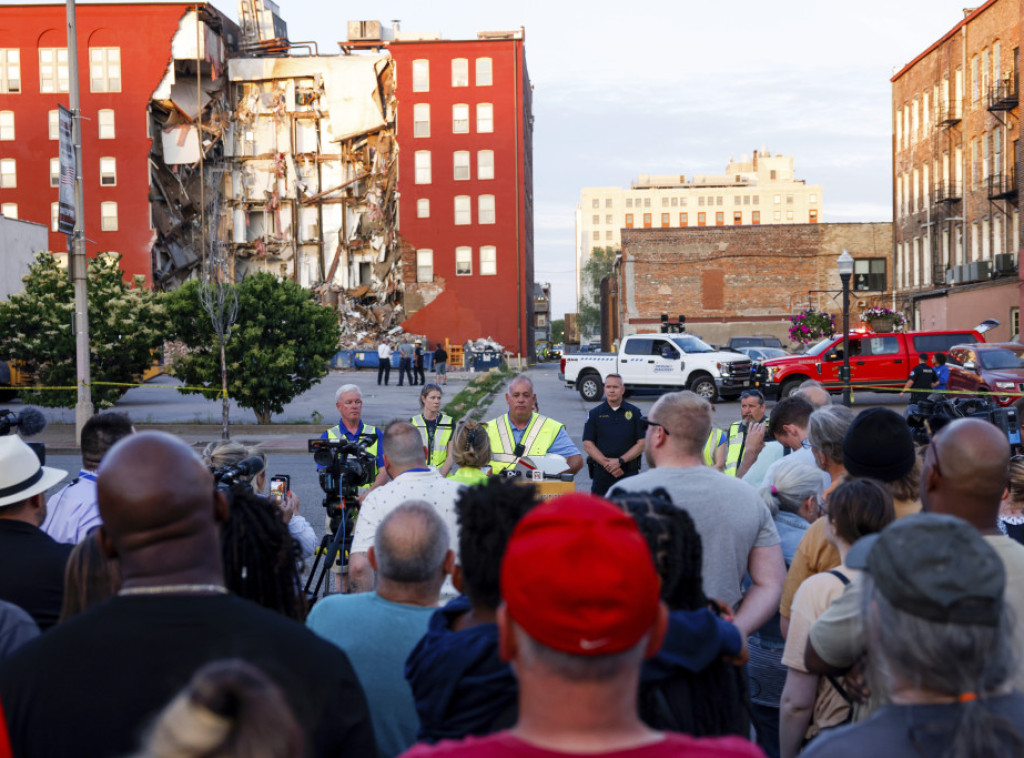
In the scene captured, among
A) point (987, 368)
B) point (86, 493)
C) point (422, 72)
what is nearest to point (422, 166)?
point (422, 72)

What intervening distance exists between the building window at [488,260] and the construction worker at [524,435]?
53.6 meters

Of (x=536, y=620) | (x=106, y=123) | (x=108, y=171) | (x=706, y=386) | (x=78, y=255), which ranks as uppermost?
(x=106, y=123)

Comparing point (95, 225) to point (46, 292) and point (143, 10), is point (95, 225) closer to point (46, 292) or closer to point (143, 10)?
point (143, 10)

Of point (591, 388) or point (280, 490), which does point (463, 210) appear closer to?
point (591, 388)

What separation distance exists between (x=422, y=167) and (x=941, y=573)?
61.3 metres

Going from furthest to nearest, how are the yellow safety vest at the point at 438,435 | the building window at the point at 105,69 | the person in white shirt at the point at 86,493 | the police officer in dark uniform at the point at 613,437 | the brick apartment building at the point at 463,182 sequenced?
the brick apartment building at the point at 463,182 < the building window at the point at 105,69 < the police officer in dark uniform at the point at 613,437 < the yellow safety vest at the point at 438,435 < the person in white shirt at the point at 86,493

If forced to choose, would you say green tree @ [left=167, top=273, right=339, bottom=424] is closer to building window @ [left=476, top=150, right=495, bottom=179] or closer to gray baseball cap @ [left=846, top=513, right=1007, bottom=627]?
gray baseball cap @ [left=846, top=513, right=1007, bottom=627]

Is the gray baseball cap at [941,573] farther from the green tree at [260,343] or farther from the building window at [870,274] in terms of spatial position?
the building window at [870,274]

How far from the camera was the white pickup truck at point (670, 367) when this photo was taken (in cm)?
3006

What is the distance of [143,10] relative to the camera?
56.9 metres

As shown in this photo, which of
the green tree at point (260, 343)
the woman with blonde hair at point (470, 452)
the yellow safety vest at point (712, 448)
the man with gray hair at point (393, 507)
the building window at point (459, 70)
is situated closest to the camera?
the man with gray hair at point (393, 507)

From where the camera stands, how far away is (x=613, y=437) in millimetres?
9367

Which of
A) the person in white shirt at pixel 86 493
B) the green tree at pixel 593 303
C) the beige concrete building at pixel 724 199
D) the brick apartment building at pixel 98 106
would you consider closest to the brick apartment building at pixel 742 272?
the brick apartment building at pixel 98 106

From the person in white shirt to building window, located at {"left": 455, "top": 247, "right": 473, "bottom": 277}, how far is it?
56712mm
